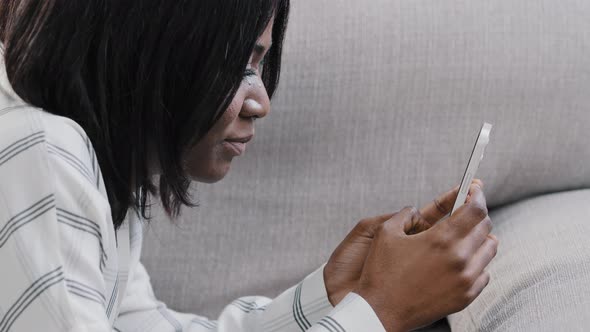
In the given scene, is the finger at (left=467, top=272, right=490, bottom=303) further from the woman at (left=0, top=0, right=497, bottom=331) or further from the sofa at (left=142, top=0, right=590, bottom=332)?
the sofa at (left=142, top=0, right=590, bottom=332)

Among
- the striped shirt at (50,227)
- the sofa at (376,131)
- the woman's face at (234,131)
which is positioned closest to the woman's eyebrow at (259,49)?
the woman's face at (234,131)

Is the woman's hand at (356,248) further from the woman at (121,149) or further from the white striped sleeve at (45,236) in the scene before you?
the white striped sleeve at (45,236)

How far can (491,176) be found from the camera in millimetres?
1166

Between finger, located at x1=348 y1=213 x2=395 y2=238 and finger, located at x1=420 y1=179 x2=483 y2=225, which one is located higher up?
finger, located at x1=420 y1=179 x2=483 y2=225

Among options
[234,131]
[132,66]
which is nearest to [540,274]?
[234,131]

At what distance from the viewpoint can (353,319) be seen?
77 cm

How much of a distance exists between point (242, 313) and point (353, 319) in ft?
0.94

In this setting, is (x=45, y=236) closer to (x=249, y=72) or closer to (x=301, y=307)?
(x=249, y=72)

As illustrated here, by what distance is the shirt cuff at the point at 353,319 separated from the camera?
30.0 inches

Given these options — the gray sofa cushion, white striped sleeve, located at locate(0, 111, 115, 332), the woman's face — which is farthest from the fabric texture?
the gray sofa cushion

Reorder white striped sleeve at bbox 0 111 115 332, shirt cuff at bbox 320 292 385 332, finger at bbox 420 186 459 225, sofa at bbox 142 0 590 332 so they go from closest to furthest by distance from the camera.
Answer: white striped sleeve at bbox 0 111 115 332 → shirt cuff at bbox 320 292 385 332 → finger at bbox 420 186 459 225 → sofa at bbox 142 0 590 332

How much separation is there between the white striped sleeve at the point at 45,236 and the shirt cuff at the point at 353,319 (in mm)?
202

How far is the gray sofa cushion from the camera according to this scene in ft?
2.75

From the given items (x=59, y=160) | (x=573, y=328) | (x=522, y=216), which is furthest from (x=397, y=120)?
(x=59, y=160)
